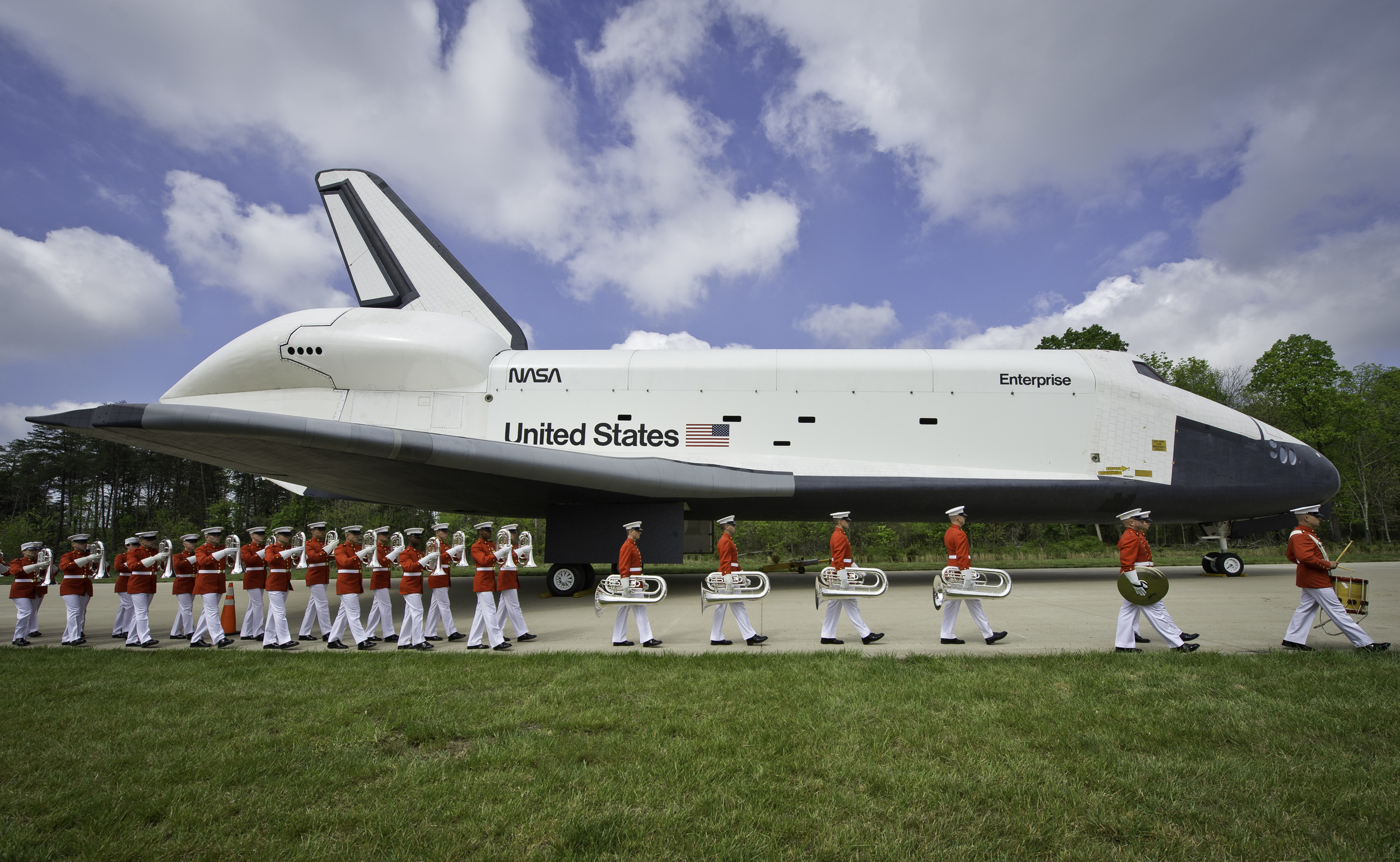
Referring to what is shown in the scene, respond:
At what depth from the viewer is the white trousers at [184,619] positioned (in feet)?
27.7

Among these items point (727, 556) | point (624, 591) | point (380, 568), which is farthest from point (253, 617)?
point (727, 556)

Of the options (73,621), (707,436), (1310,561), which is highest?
(707,436)

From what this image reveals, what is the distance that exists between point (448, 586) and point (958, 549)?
5.97 metres

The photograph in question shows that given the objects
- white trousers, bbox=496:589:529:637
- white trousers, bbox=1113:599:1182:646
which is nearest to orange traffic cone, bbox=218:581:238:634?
white trousers, bbox=496:589:529:637

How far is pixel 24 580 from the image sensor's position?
7957mm

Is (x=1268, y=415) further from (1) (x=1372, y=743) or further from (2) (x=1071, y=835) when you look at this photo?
(2) (x=1071, y=835)

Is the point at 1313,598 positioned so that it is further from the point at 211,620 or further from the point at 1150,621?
the point at 211,620

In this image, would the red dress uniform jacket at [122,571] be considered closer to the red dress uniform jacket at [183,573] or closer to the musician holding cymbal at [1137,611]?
the red dress uniform jacket at [183,573]

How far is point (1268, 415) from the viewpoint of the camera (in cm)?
3127

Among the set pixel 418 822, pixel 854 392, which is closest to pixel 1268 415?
pixel 854 392

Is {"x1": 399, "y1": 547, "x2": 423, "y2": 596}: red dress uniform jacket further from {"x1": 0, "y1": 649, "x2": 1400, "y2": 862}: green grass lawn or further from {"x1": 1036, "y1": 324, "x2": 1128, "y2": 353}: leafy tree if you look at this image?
{"x1": 1036, "y1": 324, "x2": 1128, "y2": 353}: leafy tree

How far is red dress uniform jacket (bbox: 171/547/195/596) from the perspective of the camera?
8.40 metres

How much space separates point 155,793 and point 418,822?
4.91 ft

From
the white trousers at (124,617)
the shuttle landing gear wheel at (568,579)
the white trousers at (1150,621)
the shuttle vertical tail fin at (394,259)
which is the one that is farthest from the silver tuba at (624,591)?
the shuttle vertical tail fin at (394,259)
